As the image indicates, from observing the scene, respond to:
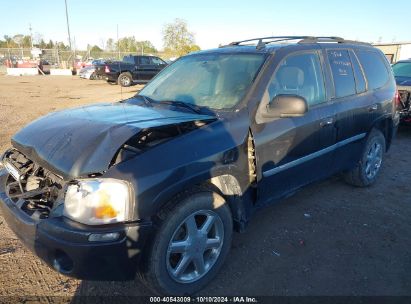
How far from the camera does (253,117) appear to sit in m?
3.04

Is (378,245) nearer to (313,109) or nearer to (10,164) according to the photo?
(313,109)

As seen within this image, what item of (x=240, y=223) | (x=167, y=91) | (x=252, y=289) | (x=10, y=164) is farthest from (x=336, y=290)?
(x=10, y=164)

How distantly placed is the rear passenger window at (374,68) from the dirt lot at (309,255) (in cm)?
145

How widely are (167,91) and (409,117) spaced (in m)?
6.44

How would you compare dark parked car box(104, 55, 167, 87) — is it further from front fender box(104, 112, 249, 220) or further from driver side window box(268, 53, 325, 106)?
front fender box(104, 112, 249, 220)

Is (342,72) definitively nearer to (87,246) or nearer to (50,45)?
(87,246)

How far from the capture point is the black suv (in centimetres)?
227

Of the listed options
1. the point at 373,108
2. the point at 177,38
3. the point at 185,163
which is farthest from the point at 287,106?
the point at 177,38

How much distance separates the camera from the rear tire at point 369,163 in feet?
15.4

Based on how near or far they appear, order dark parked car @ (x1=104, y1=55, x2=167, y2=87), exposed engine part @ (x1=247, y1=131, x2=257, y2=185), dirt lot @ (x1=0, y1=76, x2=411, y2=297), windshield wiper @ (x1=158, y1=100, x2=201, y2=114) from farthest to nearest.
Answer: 1. dark parked car @ (x1=104, y1=55, x2=167, y2=87)
2. windshield wiper @ (x1=158, y1=100, x2=201, y2=114)
3. exposed engine part @ (x1=247, y1=131, x2=257, y2=185)
4. dirt lot @ (x1=0, y1=76, x2=411, y2=297)

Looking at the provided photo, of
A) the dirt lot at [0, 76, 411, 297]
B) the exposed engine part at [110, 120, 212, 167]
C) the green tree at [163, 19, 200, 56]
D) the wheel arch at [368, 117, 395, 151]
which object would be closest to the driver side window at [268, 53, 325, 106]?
the exposed engine part at [110, 120, 212, 167]

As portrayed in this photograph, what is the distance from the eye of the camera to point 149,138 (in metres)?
2.74

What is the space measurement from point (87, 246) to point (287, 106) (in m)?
1.91

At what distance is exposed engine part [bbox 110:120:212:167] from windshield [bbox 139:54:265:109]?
524 millimetres
